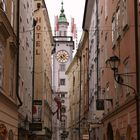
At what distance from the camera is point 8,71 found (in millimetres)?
23484

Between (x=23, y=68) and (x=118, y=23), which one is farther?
(x=23, y=68)

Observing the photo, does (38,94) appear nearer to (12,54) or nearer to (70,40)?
(12,54)

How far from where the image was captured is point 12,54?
24.8m

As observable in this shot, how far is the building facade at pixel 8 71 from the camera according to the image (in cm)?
2044

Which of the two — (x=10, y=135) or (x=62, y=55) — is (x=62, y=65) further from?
(x=10, y=135)

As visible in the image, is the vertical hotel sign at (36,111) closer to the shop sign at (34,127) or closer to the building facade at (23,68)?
the building facade at (23,68)

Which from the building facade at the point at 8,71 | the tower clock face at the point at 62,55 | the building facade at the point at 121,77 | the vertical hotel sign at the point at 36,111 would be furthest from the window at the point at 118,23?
the tower clock face at the point at 62,55

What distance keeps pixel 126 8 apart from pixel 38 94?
33.5 metres

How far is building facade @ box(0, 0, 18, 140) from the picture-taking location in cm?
2044

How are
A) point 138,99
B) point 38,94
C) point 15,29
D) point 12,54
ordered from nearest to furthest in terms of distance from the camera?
1. point 138,99
2. point 12,54
3. point 15,29
4. point 38,94

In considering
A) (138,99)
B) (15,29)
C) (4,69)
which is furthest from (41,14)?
(138,99)

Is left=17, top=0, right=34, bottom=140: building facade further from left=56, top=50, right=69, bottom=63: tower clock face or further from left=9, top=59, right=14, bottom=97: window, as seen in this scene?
left=56, top=50, right=69, bottom=63: tower clock face

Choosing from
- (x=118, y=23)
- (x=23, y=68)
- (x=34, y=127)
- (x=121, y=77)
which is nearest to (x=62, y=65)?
(x=34, y=127)

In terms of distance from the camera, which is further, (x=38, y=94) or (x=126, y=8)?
(x=38, y=94)
